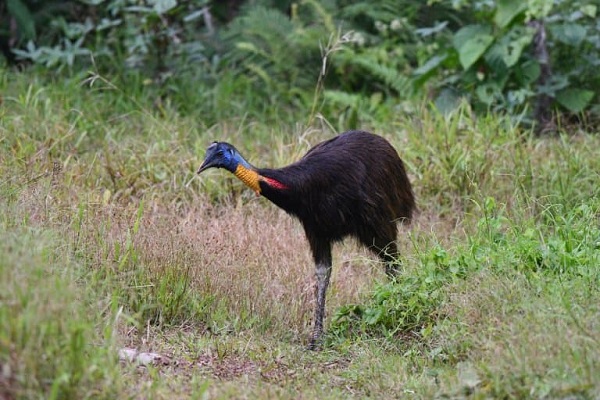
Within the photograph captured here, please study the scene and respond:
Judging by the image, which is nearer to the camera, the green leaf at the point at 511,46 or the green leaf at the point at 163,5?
the green leaf at the point at 511,46

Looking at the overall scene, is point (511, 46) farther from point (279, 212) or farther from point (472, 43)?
point (279, 212)

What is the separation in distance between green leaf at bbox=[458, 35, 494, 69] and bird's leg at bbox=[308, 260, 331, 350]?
3.41 metres

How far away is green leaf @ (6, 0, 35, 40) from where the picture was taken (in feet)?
33.7

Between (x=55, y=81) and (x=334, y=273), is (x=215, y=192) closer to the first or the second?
(x=334, y=273)

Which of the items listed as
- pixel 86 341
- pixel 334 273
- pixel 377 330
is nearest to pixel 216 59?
pixel 334 273

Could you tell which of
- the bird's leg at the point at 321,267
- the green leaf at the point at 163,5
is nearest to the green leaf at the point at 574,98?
the green leaf at the point at 163,5

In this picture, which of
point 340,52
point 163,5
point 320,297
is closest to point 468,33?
point 340,52

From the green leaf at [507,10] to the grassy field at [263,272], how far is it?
38.0 inches

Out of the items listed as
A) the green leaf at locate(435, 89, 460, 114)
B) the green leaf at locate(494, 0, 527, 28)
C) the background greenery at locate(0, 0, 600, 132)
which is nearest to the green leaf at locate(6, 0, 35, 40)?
the background greenery at locate(0, 0, 600, 132)

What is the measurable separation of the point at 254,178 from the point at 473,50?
12.8 feet

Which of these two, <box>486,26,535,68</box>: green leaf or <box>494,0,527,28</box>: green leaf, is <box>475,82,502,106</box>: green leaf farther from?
<box>494,0,527,28</box>: green leaf

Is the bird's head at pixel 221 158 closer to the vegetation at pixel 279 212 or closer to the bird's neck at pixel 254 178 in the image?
the bird's neck at pixel 254 178

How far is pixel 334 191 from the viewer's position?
5.91 m

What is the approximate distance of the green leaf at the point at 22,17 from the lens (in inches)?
404
